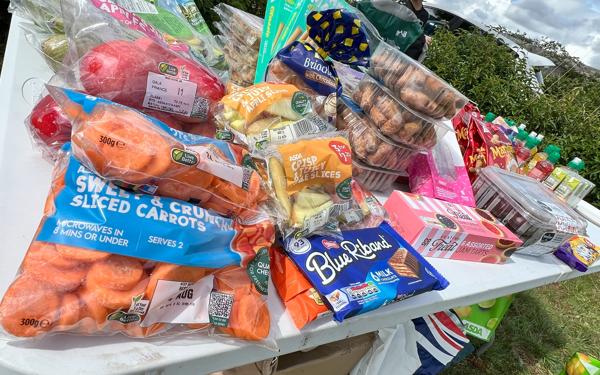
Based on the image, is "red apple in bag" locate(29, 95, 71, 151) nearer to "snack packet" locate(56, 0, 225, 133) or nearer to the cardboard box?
"snack packet" locate(56, 0, 225, 133)

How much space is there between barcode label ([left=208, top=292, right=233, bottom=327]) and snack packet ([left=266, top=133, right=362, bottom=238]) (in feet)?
0.65

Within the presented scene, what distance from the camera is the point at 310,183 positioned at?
2.68 ft

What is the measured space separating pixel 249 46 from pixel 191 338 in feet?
3.36

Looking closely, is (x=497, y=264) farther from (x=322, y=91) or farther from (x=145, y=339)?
(x=145, y=339)

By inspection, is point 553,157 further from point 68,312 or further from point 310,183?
point 68,312

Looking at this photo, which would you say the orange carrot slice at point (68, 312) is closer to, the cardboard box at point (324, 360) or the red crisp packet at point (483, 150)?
the cardboard box at point (324, 360)

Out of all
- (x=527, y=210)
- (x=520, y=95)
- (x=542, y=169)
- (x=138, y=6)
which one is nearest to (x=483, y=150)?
(x=527, y=210)

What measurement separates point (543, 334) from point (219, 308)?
2821 mm

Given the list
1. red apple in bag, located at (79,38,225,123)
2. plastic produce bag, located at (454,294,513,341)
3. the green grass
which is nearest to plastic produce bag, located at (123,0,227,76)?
red apple in bag, located at (79,38,225,123)

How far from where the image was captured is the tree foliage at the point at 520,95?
3762 mm

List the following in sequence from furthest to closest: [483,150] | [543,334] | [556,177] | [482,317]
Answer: [543,334] → [482,317] → [556,177] → [483,150]

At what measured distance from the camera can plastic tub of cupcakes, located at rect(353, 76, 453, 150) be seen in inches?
40.1

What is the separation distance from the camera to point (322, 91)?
108 cm

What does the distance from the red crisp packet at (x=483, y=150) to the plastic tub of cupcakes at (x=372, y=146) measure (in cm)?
42
